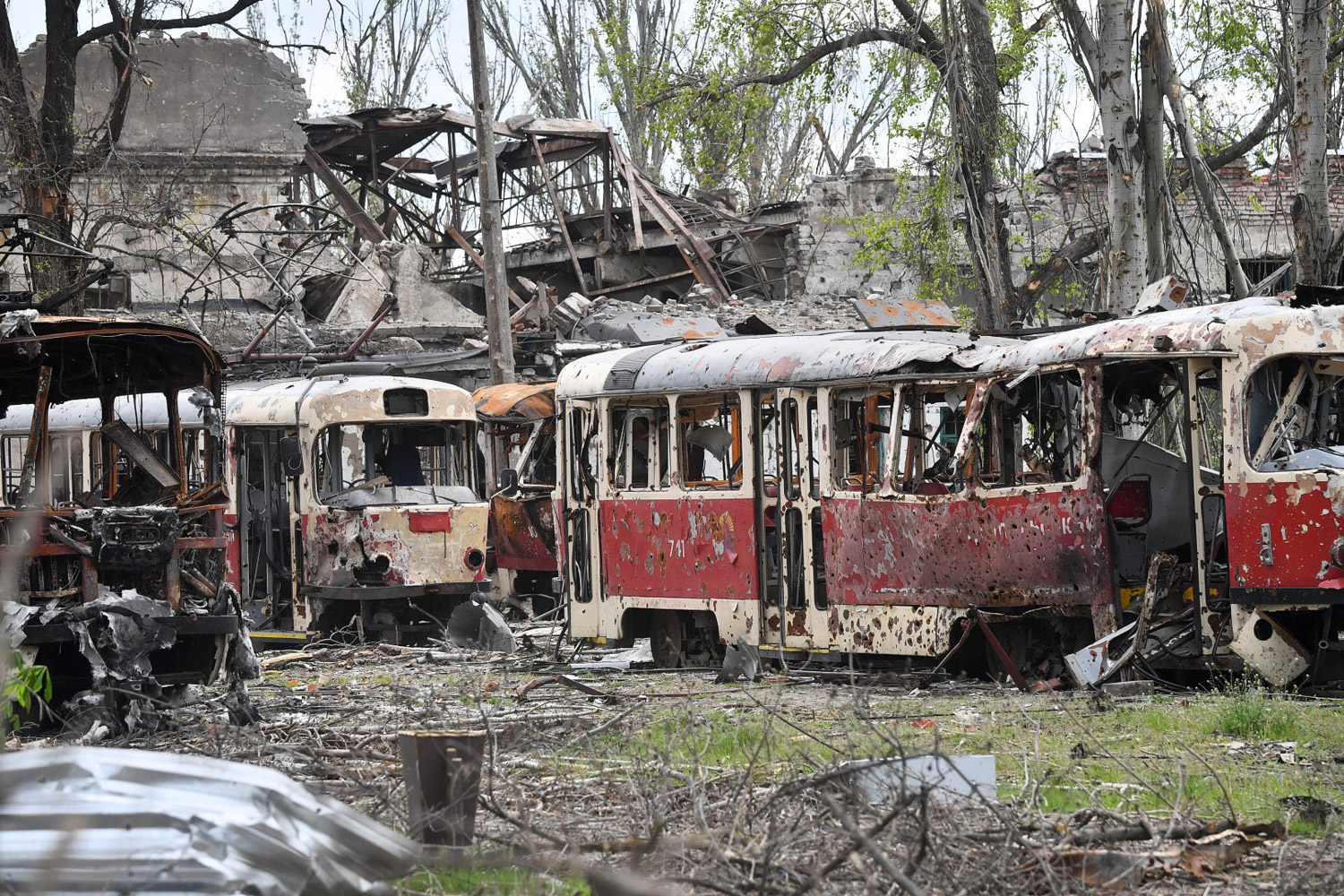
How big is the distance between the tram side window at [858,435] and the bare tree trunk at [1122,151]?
4822 millimetres

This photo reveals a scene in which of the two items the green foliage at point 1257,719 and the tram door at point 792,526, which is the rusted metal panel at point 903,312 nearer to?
the tram door at point 792,526

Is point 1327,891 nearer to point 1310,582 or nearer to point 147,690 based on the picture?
point 1310,582

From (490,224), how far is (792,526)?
9074 mm

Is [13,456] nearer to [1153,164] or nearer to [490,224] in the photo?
[490,224]

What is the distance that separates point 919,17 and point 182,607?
529 inches

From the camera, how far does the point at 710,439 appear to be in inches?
556

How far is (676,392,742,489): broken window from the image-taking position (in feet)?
45.4

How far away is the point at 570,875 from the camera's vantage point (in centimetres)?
555

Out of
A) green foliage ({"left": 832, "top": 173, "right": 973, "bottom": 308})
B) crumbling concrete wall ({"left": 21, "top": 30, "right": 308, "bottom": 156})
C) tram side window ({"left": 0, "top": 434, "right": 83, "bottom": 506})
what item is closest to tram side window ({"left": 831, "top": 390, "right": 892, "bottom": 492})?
tram side window ({"left": 0, "top": 434, "right": 83, "bottom": 506})

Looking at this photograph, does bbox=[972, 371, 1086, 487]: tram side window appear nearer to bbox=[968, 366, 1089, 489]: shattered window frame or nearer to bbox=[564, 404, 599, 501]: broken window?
bbox=[968, 366, 1089, 489]: shattered window frame

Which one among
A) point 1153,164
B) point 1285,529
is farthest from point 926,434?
point 1153,164

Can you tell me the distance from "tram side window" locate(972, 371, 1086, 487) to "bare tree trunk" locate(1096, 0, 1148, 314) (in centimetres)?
518

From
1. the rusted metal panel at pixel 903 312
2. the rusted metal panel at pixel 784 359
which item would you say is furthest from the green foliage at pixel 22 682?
the rusted metal panel at pixel 903 312

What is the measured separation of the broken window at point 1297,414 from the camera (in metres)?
10.3
